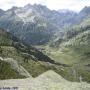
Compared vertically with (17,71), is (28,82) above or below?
above

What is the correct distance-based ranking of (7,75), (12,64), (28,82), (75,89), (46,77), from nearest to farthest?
(75,89) → (28,82) → (46,77) → (7,75) → (12,64)

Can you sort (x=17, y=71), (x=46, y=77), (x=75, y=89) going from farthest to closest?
(x=17, y=71)
(x=46, y=77)
(x=75, y=89)

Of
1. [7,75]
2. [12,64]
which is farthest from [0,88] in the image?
[12,64]

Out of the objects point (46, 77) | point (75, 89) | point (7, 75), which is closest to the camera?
point (75, 89)

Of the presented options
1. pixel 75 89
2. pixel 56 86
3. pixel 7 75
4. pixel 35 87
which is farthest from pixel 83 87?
pixel 7 75

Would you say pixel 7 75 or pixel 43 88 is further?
pixel 7 75

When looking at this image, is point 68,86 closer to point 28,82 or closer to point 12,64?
point 28,82

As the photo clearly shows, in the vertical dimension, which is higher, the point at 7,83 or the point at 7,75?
the point at 7,83

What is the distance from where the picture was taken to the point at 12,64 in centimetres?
9012

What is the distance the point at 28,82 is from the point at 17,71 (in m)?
47.0

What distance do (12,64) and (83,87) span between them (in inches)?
2213

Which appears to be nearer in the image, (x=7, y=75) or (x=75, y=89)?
(x=75, y=89)

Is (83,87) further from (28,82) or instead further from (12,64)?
(12,64)

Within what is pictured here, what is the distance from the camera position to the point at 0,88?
117ft
